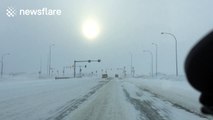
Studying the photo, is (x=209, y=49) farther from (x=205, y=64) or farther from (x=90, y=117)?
(x=90, y=117)

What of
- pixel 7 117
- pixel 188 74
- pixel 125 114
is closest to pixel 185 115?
pixel 125 114

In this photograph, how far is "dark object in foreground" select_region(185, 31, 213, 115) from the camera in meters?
2.55

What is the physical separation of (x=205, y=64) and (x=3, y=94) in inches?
1120

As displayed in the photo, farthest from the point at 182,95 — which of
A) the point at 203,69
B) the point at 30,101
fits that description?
the point at 203,69

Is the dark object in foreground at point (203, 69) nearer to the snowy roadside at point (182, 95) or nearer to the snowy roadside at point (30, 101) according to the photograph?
the snowy roadside at point (182, 95)

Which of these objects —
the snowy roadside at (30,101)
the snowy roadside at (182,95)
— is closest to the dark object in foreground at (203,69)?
the snowy roadside at (182,95)

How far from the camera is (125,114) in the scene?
16672 mm

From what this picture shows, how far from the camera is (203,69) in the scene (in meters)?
2.62

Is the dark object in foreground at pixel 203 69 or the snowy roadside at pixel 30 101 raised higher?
the dark object in foreground at pixel 203 69

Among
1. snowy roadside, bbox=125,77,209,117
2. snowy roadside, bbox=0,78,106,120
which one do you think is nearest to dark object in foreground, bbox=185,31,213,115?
snowy roadside, bbox=125,77,209,117

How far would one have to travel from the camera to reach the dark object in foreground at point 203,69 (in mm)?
2549

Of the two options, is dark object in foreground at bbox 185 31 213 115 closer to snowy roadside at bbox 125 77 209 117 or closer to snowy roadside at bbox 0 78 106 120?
snowy roadside at bbox 125 77 209 117

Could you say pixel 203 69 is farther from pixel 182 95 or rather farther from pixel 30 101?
pixel 182 95

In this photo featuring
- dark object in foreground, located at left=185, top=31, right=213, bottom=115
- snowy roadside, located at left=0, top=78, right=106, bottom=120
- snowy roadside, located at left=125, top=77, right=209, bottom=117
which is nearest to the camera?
dark object in foreground, located at left=185, top=31, right=213, bottom=115
